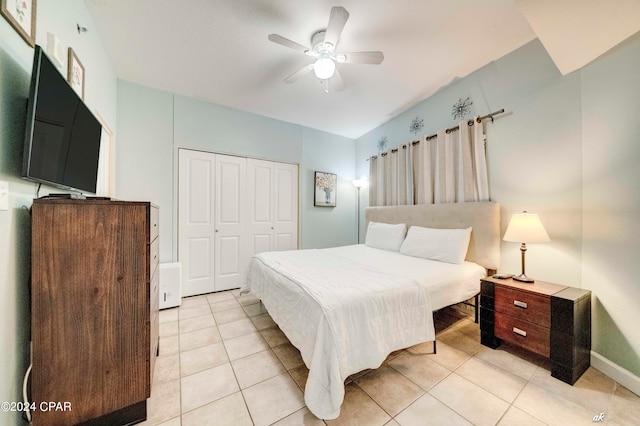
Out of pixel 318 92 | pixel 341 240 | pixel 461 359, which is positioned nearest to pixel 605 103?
pixel 461 359

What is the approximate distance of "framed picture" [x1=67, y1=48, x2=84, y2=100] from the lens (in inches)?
58.2

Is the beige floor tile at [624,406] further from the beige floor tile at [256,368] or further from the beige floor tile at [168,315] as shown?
the beige floor tile at [168,315]

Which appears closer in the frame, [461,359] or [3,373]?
[3,373]

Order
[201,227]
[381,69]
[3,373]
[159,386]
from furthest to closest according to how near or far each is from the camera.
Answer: [201,227], [381,69], [159,386], [3,373]

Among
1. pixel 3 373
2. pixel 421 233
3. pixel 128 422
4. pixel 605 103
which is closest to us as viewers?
pixel 3 373

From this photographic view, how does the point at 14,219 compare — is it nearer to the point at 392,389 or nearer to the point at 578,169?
the point at 392,389

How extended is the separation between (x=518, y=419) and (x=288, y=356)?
1519 mm

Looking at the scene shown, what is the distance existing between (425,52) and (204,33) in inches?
84.3

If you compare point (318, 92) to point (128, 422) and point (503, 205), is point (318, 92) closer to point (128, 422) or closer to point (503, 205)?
point (503, 205)

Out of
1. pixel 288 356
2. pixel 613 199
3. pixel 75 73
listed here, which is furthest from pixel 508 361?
pixel 75 73

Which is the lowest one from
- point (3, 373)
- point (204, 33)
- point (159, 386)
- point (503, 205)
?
point (159, 386)

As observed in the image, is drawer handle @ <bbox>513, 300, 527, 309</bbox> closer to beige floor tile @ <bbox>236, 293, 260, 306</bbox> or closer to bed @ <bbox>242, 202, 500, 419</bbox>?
bed @ <bbox>242, 202, 500, 419</bbox>

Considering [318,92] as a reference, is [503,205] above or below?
below

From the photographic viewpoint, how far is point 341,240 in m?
4.62
